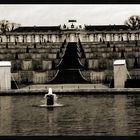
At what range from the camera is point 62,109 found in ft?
59.2

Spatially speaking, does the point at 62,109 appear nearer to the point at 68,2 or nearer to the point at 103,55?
the point at 68,2

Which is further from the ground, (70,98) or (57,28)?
(57,28)

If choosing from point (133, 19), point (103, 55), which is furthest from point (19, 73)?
point (133, 19)

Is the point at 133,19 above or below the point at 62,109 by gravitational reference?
above

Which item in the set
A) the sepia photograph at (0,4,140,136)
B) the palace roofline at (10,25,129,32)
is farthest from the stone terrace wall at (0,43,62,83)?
the palace roofline at (10,25,129,32)

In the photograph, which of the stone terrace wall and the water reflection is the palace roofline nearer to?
the stone terrace wall

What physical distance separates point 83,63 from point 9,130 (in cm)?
2471

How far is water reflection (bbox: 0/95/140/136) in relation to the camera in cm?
1320

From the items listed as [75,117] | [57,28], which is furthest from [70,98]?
[57,28]

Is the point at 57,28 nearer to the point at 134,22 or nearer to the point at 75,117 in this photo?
the point at 134,22

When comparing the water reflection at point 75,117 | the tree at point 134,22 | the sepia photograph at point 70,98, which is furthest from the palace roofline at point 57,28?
the water reflection at point 75,117

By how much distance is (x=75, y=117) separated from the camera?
51.7ft

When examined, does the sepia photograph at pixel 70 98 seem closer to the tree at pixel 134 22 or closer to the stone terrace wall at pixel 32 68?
the stone terrace wall at pixel 32 68

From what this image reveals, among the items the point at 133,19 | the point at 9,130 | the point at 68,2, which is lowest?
the point at 9,130
